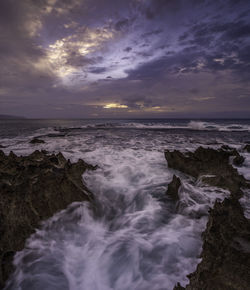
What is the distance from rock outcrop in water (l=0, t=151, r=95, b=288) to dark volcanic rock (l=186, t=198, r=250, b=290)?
2.79 meters

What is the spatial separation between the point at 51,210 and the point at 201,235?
10.7 ft

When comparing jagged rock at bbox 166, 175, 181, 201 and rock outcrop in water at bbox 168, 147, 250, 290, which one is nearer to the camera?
rock outcrop in water at bbox 168, 147, 250, 290

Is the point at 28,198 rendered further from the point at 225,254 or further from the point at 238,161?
the point at 238,161

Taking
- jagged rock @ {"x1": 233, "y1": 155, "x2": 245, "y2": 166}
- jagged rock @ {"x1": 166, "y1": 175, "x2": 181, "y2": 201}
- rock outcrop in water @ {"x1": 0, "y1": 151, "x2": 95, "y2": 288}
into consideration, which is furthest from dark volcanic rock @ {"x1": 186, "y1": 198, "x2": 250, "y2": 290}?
jagged rock @ {"x1": 233, "y1": 155, "x2": 245, "y2": 166}

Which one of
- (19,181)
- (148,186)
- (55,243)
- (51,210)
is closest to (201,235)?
(148,186)

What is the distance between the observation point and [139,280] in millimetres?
2666

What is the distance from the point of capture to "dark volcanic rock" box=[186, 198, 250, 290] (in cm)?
164

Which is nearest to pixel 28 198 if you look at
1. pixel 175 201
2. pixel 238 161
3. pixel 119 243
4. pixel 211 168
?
pixel 119 243

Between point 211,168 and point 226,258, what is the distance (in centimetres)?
455

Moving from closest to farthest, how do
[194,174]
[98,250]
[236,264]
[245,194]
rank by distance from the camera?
[236,264] < [98,250] < [245,194] < [194,174]

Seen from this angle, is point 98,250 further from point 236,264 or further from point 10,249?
point 236,264

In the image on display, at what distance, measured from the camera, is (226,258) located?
5.86 ft

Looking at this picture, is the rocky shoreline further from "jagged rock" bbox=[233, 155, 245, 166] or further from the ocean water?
"jagged rock" bbox=[233, 155, 245, 166]

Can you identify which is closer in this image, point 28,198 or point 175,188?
point 28,198
